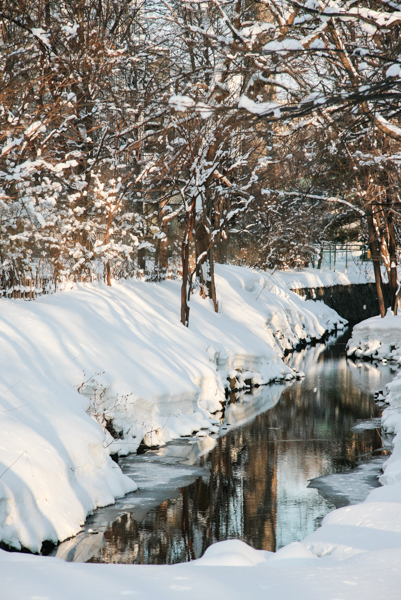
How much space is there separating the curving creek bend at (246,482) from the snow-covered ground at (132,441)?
0.46 meters

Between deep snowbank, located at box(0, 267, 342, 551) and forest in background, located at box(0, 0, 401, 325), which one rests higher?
forest in background, located at box(0, 0, 401, 325)

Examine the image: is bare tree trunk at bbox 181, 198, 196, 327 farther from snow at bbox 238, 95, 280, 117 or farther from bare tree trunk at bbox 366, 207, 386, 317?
snow at bbox 238, 95, 280, 117

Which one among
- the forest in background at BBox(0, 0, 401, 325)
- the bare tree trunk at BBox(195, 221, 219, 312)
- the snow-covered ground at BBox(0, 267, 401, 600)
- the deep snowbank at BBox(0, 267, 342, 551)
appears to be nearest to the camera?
the snow-covered ground at BBox(0, 267, 401, 600)

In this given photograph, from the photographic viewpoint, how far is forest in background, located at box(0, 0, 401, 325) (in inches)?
280

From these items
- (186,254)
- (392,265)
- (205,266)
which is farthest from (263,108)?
(392,265)

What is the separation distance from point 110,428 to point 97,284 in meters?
5.48

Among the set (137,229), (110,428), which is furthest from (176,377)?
(137,229)

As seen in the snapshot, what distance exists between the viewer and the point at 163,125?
15.1m

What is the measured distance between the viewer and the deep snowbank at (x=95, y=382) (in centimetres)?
598

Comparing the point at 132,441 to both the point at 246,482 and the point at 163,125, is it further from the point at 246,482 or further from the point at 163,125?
the point at 163,125

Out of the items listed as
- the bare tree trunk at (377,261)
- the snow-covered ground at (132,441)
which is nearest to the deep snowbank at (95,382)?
the snow-covered ground at (132,441)

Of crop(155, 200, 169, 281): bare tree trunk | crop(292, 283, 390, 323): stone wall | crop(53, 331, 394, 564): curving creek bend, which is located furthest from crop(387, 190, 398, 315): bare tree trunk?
crop(292, 283, 390, 323): stone wall

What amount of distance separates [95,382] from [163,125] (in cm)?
812

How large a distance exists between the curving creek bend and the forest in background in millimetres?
3847
